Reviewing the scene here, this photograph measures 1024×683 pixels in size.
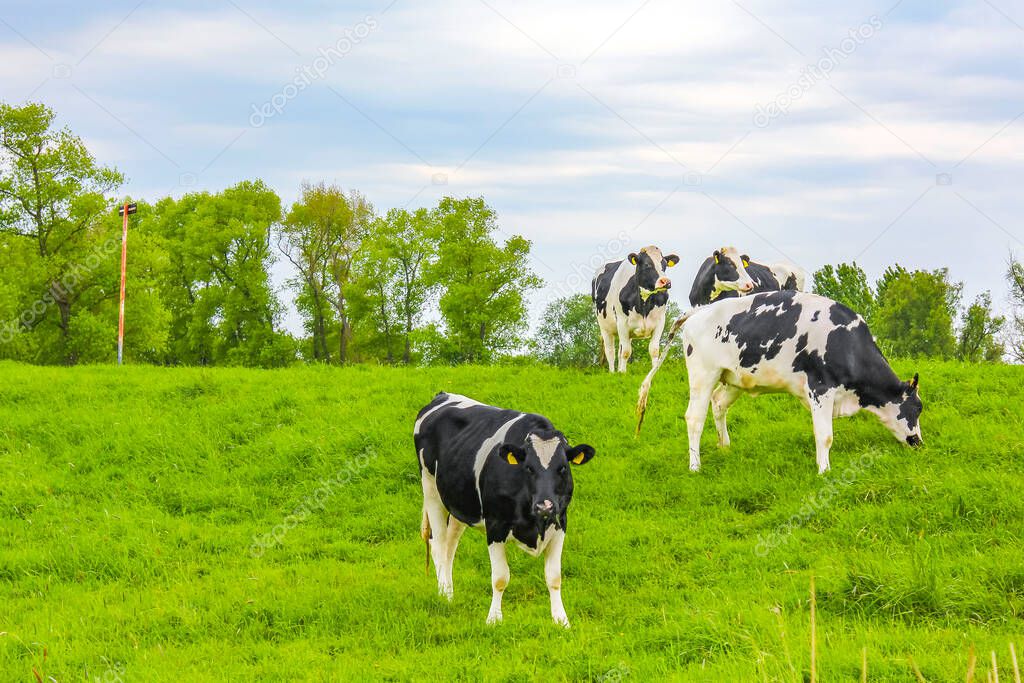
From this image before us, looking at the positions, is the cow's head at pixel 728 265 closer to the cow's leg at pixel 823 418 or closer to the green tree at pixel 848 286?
the cow's leg at pixel 823 418

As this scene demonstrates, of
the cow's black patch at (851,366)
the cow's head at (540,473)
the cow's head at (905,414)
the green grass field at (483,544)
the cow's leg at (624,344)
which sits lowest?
the green grass field at (483,544)

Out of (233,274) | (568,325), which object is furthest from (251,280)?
(568,325)

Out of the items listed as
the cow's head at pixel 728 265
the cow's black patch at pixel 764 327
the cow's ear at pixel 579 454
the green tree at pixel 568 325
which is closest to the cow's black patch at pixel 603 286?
the cow's head at pixel 728 265

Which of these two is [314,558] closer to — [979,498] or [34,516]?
[34,516]

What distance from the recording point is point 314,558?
11180mm

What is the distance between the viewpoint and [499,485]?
8047mm

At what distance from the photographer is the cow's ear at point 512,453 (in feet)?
25.7

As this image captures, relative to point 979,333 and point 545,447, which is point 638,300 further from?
point 979,333

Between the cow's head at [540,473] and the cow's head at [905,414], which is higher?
the cow's head at [905,414]

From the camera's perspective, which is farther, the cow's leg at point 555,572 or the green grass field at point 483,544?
the cow's leg at point 555,572

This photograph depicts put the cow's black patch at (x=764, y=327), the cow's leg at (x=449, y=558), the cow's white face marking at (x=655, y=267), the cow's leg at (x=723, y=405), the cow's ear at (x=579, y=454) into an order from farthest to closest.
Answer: the cow's white face marking at (x=655, y=267) < the cow's leg at (x=723, y=405) < the cow's black patch at (x=764, y=327) < the cow's leg at (x=449, y=558) < the cow's ear at (x=579, y=454)

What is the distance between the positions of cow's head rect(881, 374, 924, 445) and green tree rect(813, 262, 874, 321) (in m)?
63.8

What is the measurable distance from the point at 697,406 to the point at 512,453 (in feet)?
17.9

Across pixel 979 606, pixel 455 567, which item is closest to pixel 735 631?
pixel 979 606
